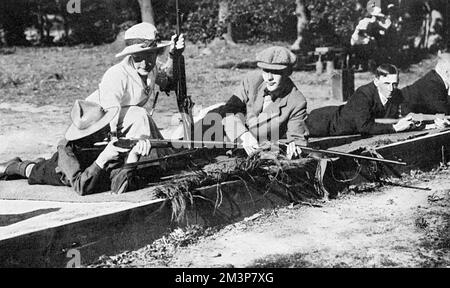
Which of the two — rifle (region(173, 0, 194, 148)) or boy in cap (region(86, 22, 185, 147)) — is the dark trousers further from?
rifle (region(173, 0, 194, 148))

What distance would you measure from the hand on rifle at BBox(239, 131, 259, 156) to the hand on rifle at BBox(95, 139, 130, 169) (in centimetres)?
134

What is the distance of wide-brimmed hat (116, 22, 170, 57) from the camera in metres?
6.51

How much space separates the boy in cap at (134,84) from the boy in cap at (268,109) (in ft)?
2.70

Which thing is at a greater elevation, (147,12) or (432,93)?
(147,12)

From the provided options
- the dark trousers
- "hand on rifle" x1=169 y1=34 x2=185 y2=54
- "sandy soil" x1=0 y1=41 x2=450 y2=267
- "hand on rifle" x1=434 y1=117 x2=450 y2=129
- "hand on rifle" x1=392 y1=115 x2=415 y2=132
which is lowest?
"sandy soil" x1=0 y1=41 x2=450 y2=267

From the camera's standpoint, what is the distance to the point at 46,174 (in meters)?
6.18

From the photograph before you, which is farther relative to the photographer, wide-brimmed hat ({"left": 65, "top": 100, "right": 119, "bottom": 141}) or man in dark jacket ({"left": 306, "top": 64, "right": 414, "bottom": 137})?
man in dark jacket ({"left": 306, "top": 64, "right": 414, "bottom": 137})

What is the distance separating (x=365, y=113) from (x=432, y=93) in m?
1.48

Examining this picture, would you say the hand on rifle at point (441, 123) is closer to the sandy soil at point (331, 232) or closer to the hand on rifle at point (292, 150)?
the sandy soil at point (331, 232)

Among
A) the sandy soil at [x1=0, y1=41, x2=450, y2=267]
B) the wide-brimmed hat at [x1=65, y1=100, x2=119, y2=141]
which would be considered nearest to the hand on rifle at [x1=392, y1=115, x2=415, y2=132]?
the sandy soil at [x1=0, y1=41, x2=450, y2=267]

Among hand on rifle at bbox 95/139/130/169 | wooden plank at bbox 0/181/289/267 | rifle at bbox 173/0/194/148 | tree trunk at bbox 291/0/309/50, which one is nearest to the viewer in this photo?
wooden plank at bbox 0/181/289/267

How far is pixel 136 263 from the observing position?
4762mm

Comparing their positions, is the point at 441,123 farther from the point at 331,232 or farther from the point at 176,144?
the point at 176,144

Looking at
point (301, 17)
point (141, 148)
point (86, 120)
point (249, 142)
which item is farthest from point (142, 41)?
point (301, 17)
